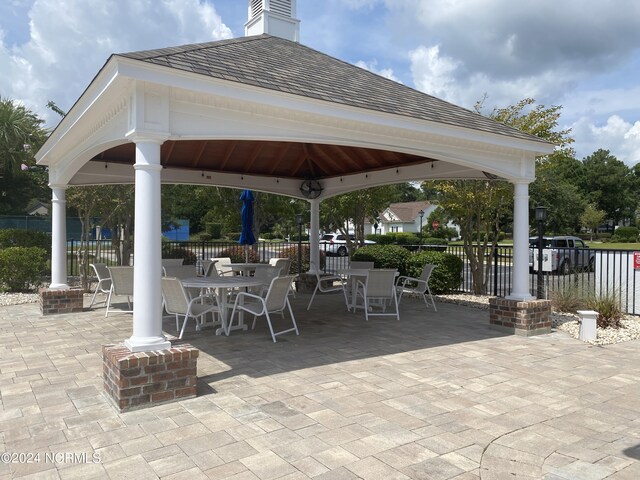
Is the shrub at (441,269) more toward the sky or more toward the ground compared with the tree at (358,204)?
more toward the ground

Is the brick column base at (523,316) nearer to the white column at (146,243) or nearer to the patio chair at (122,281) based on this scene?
the white column at (146,243)

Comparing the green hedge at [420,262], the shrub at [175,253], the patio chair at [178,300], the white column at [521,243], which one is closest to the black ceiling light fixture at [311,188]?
the green hedge at [420,262]

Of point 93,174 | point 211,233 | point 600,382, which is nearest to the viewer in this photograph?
point 600,382

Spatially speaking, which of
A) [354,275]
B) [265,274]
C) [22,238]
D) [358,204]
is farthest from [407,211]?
[265,274]

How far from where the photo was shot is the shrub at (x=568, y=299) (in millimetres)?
8758

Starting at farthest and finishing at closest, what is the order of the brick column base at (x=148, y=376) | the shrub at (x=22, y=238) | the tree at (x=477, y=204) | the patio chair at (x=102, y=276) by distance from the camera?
1. the shrub at (x=22, y=238)
2. the tree at (x=477, y=204)
3. the patio chair at (x=102, y=276)
4. the brick column base at (x=148, y=376)

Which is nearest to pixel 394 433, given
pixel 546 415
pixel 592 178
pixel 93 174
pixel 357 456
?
pixel 357 456

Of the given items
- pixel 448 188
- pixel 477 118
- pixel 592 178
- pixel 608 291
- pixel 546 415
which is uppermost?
pixel 592 178

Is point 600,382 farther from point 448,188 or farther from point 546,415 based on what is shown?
point 448,188

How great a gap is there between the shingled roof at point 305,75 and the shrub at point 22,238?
9.22 m

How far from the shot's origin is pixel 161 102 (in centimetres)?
440

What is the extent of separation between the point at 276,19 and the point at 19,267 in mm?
8155

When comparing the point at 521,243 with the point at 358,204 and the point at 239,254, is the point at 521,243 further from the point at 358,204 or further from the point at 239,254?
the point at 239,254

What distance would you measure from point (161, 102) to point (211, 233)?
137 feet
